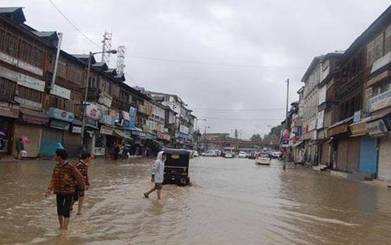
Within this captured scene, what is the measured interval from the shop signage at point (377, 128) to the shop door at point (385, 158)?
92cm

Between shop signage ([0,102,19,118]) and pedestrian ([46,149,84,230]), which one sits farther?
shop signage ([0,102,19,118])

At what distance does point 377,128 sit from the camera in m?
34.6

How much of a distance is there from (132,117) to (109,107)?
1127 cm

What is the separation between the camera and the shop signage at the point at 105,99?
60487mm

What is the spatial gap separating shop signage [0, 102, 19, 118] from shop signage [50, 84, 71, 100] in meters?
7.32

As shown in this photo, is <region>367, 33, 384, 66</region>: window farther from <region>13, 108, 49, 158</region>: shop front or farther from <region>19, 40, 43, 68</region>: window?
<region>13, 108, 49, 158</region>: shop front

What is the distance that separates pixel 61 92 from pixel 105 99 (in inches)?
555

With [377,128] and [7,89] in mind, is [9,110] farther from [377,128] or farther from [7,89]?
[377,128]

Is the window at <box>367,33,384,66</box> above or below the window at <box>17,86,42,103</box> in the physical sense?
above

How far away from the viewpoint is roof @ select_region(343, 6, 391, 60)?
35.6m

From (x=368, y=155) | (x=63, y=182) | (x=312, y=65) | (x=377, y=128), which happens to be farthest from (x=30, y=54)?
(x=312, y=65)

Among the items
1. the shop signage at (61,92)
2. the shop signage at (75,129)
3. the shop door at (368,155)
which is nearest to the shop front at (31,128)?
the shop signage at (61,92)

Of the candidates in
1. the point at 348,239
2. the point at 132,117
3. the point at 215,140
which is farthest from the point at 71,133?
the point at 215,140

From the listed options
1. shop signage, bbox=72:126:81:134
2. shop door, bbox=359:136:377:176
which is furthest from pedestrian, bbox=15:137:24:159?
shop door, bbox=359:136:377:176
